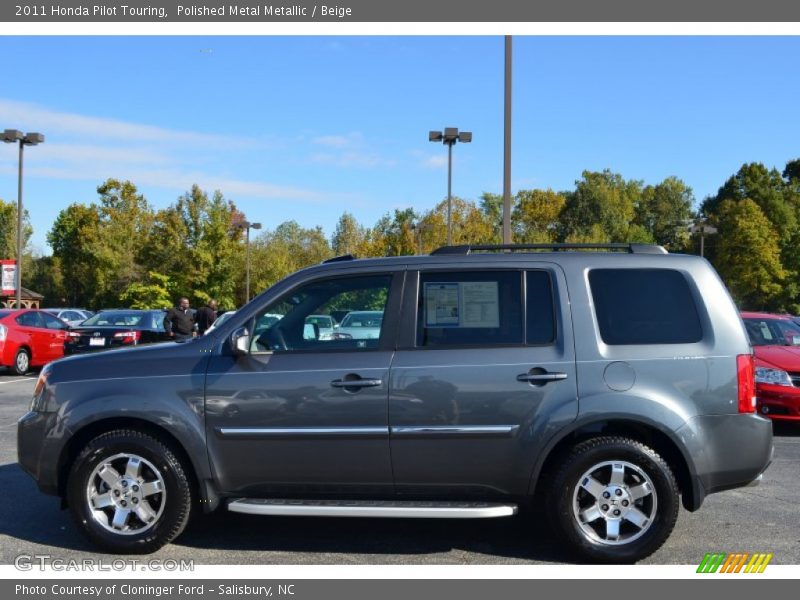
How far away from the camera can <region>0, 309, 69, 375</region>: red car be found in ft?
57.0

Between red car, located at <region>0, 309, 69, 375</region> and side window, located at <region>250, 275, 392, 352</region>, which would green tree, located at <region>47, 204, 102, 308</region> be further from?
side window, located at <region>250, 275, 392, 352</region>

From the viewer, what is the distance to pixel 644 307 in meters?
5.08

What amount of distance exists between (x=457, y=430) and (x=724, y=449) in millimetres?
1649

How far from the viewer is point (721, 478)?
Answer: 4.93 metres

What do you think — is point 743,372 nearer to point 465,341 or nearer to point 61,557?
point 465,341

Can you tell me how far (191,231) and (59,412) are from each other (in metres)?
47.9

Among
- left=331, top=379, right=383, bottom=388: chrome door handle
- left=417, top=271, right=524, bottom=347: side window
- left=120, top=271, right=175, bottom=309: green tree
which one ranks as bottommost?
left=331, top=379, right=383, bottom=388: chrome door handle

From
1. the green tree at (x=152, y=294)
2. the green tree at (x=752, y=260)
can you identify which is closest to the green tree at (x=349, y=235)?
the green tree at (x=152, y=294)

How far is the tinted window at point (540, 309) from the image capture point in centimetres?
502

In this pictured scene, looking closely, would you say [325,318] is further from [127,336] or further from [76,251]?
[76,251]

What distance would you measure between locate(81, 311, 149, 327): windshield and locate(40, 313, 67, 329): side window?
803 mm

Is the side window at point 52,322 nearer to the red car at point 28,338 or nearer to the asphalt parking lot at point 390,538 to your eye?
the red car at point 28,338

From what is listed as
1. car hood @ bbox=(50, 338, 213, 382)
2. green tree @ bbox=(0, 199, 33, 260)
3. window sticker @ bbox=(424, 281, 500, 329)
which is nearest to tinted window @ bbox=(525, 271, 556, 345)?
window sticker @ bbox=(424, 281, 500, 329)

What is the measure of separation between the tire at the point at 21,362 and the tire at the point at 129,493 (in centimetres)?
1388
